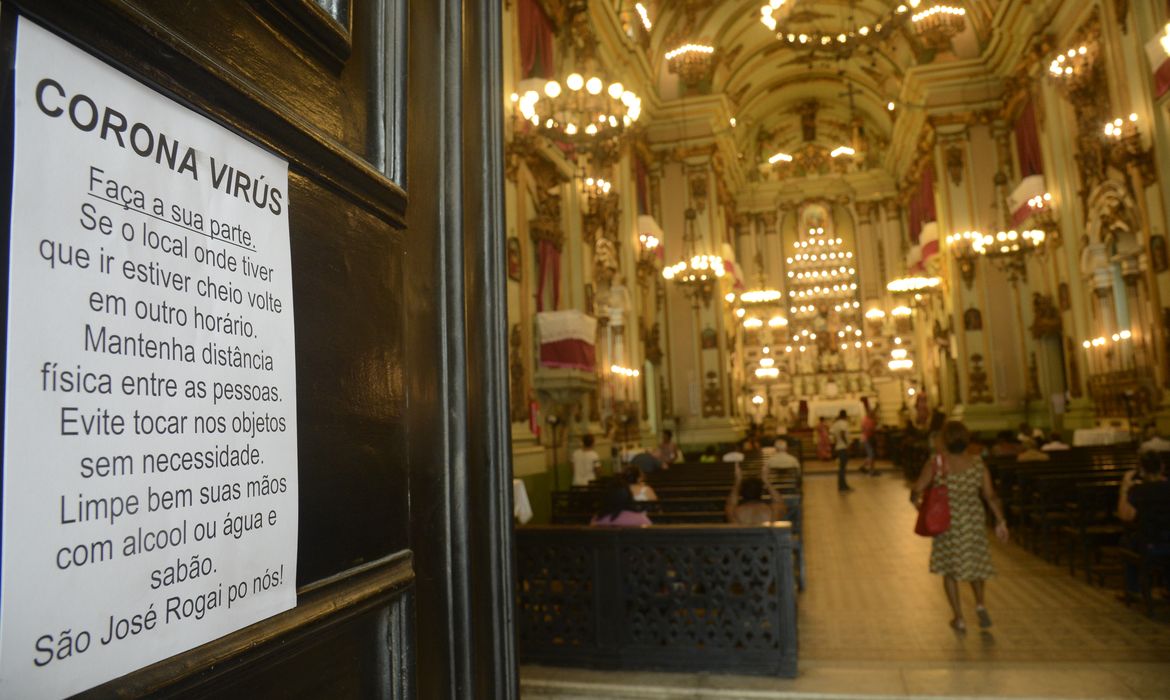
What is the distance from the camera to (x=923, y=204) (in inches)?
882

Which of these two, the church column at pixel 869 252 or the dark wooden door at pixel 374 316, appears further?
the church column at pixel 869 252

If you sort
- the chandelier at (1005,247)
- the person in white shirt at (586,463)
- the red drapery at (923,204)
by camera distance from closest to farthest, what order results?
the person in white shirt at (586,463), the chandelier at (1005,247), the red drapery at (923,204)

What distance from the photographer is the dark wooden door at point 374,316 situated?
798 mm

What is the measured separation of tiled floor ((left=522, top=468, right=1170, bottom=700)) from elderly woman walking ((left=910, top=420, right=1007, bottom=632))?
280 millimetres

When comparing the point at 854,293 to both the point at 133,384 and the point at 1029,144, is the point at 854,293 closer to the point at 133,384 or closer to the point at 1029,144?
the point at 1029,144

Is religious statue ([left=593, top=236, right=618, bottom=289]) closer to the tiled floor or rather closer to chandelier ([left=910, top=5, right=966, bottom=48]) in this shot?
chandelier ([left=910, top=5, right=966, bottom=48])

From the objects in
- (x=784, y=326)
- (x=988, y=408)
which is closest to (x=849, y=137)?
(x=784, y=326)

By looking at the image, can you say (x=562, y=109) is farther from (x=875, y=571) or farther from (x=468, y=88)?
(x=468, y=88)

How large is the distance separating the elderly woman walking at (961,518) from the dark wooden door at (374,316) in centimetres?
448

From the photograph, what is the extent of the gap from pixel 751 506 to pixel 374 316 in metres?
5.29

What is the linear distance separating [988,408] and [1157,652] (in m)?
15.0

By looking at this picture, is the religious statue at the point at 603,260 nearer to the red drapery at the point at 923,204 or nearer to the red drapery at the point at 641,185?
the red drapery at the point at 641,185

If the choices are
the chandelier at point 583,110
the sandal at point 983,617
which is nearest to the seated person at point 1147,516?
the sandal at point 983,617

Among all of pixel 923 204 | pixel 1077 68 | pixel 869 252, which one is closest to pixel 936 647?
pixel 1077 68
